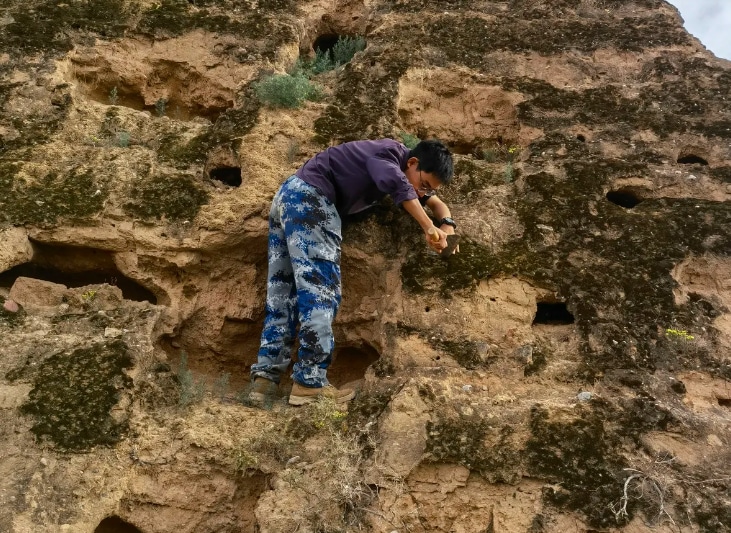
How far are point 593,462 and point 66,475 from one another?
2.91 m

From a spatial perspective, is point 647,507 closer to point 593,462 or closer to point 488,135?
point 593,462

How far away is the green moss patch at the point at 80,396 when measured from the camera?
4047 mm

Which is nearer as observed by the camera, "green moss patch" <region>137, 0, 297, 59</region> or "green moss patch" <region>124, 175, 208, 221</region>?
"green moss patch" <region>124, 175, 208, 221</region>

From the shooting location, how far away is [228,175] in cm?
582

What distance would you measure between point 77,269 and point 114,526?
2.02 metres

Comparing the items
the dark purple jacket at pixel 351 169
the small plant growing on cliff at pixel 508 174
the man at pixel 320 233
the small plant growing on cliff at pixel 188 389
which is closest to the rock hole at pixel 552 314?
the man at pixel 320 233

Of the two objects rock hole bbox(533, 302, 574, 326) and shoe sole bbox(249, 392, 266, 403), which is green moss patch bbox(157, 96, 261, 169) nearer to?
shoe sole bbox(249, 392, 266, 403)

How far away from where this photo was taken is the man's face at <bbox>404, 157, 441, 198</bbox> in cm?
484

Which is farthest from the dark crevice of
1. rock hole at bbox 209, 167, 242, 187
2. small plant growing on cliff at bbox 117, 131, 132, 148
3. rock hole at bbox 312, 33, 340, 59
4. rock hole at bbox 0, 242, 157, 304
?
rock hole at bbox 0, 242, 157, 304

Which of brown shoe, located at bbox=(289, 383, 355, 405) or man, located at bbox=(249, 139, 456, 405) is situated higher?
man, located at bbox=(249, 139, 456, 405)

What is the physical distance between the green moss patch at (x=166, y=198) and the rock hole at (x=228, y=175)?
332 mm

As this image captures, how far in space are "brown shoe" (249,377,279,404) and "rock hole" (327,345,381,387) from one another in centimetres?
74

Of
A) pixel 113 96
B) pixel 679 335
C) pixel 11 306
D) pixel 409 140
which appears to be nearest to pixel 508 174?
pixel 409 140

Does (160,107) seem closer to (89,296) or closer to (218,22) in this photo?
(218,22)
